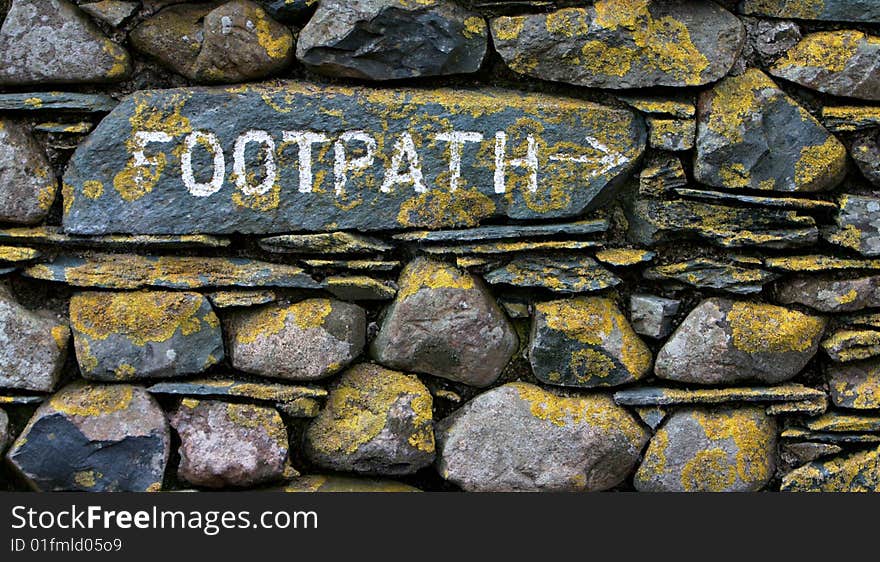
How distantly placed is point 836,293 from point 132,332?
2.26 meters

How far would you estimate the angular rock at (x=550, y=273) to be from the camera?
9.06ft

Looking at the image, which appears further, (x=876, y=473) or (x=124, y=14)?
(x=876, y=473)

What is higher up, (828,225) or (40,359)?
(828,225)

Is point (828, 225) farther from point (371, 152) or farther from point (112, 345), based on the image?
point (112, 345)

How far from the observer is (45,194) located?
266 centimetres

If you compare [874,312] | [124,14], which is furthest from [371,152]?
[874,312]

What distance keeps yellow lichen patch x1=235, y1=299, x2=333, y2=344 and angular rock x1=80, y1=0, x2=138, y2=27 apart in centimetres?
100

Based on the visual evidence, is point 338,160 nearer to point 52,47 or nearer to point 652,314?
point 52,47

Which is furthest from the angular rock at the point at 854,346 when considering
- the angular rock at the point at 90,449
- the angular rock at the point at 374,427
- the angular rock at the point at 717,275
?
the angular rock at the point at 90,449

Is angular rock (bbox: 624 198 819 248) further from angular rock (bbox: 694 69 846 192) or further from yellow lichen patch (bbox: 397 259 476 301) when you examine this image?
yellow lichen patch (bbox: 397 259 476 301)

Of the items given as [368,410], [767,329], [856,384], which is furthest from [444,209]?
[856,384]

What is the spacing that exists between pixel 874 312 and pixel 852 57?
0.83 m

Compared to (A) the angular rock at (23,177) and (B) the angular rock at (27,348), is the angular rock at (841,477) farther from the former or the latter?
(A) the angular rock at (23,177)

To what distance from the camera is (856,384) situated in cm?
284
